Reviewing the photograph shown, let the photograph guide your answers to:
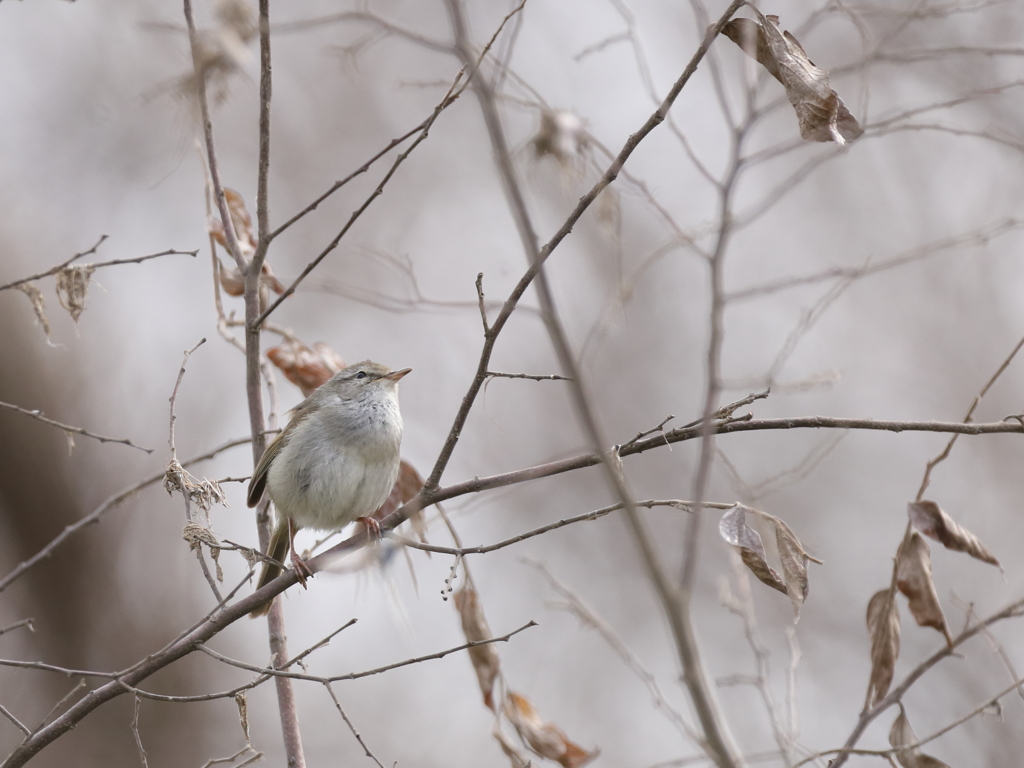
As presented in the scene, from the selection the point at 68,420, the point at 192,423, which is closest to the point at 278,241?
the point at 192,423

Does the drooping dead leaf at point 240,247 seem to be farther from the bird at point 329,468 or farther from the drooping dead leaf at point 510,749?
the drooping dead leaf at point 510,749

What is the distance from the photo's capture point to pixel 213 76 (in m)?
2.99

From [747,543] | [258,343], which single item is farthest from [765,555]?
[258,343]

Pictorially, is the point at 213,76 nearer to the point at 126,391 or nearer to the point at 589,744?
the point at 126,391

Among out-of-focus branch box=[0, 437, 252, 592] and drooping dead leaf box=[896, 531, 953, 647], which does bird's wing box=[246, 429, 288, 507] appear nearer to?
out-of-focus branch box=[0, 437, 252, 592]

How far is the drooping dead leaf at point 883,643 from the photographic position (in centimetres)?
272

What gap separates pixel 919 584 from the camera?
8.76 ft

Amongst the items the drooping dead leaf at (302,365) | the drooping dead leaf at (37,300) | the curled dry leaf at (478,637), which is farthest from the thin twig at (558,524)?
the drooping dead leaf at (37,300)

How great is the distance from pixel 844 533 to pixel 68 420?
23.5ft

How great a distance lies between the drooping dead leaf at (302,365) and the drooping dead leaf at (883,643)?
8.00 ft

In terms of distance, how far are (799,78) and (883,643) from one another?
1703mm

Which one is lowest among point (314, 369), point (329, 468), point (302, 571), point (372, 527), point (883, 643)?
point (883, 643)

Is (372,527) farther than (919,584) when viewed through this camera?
Yes

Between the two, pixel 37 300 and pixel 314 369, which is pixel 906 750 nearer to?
pixel 314 369
